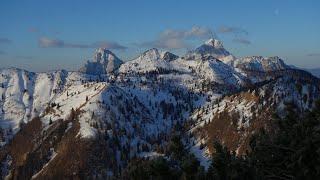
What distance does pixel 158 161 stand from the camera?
4634cm

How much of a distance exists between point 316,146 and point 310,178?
302 cm

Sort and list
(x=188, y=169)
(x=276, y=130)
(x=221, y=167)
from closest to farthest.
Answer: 1. (x=188, y=169)
2. (x=221, y=167)
3. (x=276, y=130)

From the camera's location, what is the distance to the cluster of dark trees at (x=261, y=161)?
1788 inches

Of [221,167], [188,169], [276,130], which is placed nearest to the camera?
[188,169]

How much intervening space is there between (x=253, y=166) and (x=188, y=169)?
27.1 feet

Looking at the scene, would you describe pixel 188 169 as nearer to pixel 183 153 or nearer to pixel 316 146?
pixel 183 153

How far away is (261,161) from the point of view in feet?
177

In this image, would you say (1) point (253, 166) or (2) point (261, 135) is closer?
(1) point (253, 166)

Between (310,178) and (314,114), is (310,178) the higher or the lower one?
the lower one

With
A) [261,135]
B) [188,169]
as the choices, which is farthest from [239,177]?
[261,135]

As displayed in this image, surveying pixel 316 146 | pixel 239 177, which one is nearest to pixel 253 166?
pixel 239 177

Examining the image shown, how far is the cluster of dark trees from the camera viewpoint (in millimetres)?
45406

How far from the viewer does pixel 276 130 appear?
58750mm

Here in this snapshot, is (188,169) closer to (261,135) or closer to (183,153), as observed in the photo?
(183,153)
